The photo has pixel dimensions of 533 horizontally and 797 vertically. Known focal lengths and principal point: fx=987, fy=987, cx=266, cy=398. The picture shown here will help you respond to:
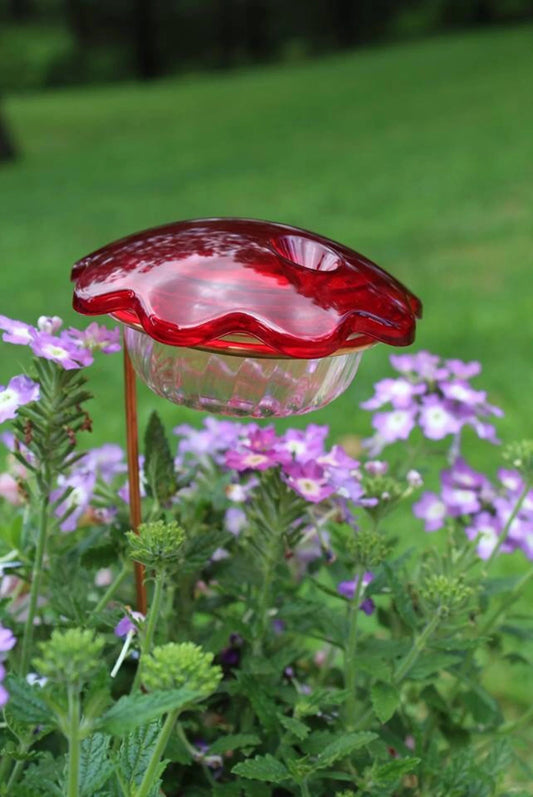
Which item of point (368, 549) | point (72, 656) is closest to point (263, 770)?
point (368, 549)

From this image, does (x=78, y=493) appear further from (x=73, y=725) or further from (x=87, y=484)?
(x=73, y=725)

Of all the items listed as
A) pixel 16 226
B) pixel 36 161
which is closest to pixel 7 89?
pixel 36 161

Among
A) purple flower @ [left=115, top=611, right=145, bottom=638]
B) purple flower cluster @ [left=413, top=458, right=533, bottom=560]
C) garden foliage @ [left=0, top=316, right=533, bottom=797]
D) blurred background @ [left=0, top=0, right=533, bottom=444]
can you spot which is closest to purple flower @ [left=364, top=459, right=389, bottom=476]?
garden foliage @ [left=0, top=316, right=533, bottom=797]

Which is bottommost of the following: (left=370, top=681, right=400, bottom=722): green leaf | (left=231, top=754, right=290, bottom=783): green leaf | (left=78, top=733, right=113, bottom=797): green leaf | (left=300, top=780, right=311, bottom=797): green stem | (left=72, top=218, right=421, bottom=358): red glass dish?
(left=300, top=780, right=311, bottom=797): green stem

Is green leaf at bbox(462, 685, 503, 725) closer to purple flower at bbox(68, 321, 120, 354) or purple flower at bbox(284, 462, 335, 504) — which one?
purple flower at bbox(284, 462, 335, 504)

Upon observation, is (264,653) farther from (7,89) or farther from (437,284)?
(7,89)

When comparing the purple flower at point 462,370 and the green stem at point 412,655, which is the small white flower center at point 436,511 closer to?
the purple flower at point 462,370
